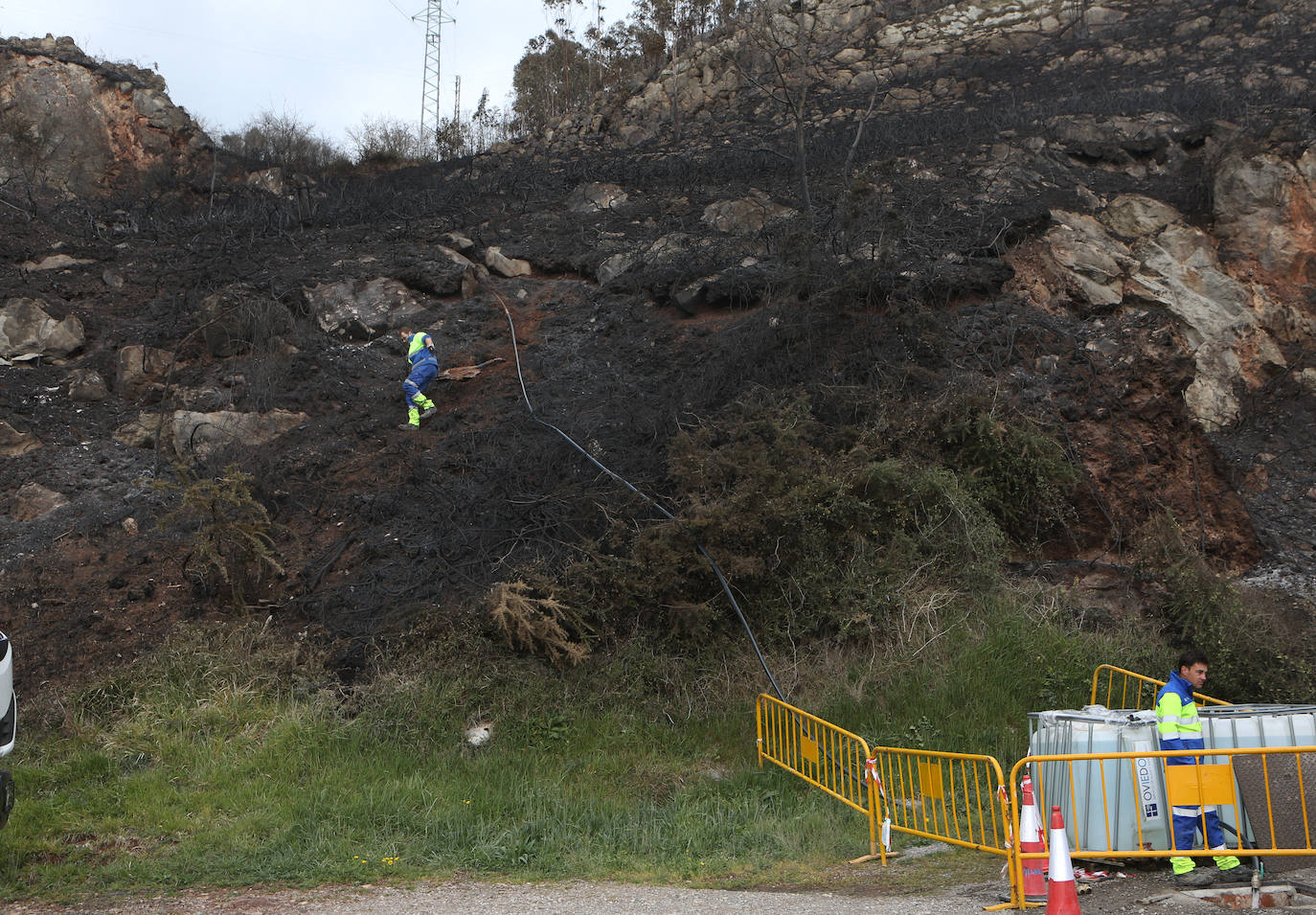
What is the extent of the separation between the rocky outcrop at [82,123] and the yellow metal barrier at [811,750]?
20908mm

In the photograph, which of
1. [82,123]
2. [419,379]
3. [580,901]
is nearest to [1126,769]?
[580,901]

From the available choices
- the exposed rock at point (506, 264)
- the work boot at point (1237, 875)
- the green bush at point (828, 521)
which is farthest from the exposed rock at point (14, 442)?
the work boot at point (1237, 875)

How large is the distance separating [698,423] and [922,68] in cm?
1603

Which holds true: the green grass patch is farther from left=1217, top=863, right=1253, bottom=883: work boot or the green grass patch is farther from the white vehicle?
left=1217, top=863, right=1253, bottom=883: work boot

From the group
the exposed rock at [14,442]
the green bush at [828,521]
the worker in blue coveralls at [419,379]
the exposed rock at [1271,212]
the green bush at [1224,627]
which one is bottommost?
the green bush at [1224,627]

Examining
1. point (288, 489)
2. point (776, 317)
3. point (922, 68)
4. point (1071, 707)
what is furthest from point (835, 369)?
point (922, 68)

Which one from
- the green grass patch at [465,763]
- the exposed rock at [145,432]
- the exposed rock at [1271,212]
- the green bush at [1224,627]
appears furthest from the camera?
the exposed rock at [1271,212]

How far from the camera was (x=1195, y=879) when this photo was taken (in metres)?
5.22

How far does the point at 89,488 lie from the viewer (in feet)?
40.1

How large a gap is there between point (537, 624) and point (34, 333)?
1120 cm

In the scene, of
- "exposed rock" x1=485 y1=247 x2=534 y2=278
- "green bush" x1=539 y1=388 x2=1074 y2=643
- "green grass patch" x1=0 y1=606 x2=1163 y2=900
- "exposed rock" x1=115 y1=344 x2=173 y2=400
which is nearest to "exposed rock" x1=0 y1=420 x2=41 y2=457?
"exposed rock" x1=115 y1=344 x2=173 y2=400

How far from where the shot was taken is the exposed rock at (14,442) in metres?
12.9

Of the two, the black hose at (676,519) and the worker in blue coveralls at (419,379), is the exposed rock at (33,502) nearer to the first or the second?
the worker in blue coveralls at (419,379)

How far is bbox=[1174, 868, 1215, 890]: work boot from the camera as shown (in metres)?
5.15
